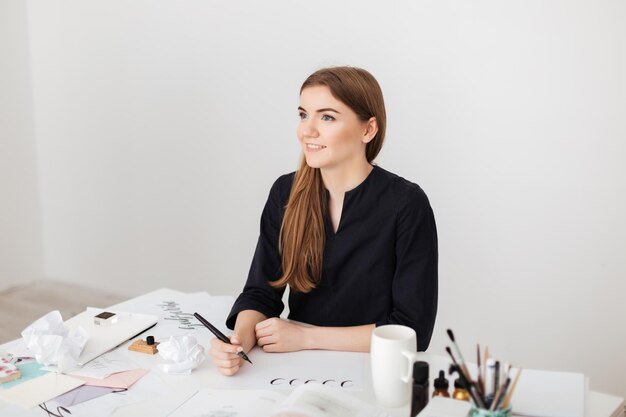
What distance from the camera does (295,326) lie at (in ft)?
4.67

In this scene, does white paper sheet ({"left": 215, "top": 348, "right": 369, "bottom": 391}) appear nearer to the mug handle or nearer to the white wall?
the mug handle

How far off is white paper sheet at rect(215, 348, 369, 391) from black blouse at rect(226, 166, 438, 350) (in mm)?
186

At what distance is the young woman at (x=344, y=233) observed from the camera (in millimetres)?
1531

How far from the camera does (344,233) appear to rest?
1601 mm

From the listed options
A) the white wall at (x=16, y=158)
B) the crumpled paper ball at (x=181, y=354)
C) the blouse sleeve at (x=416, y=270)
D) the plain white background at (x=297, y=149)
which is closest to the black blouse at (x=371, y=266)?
the blouse sleeve at (x=416, y=270)

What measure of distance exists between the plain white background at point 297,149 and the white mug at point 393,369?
145 cm

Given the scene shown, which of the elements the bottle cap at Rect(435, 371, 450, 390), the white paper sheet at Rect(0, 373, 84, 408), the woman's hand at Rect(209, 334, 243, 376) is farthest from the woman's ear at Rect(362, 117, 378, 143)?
the white paper sheet at Rect(0, 373, 84, 408)

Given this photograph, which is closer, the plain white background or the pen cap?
the pen cap

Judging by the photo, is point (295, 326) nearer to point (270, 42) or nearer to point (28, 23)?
point (270, 42)

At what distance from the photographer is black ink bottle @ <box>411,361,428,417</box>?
105 cm

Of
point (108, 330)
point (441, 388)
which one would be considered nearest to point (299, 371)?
point (441, 388)

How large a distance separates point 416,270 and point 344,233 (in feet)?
0.64

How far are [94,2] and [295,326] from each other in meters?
2.52

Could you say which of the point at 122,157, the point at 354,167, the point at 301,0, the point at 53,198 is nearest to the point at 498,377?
the point at 354,167
